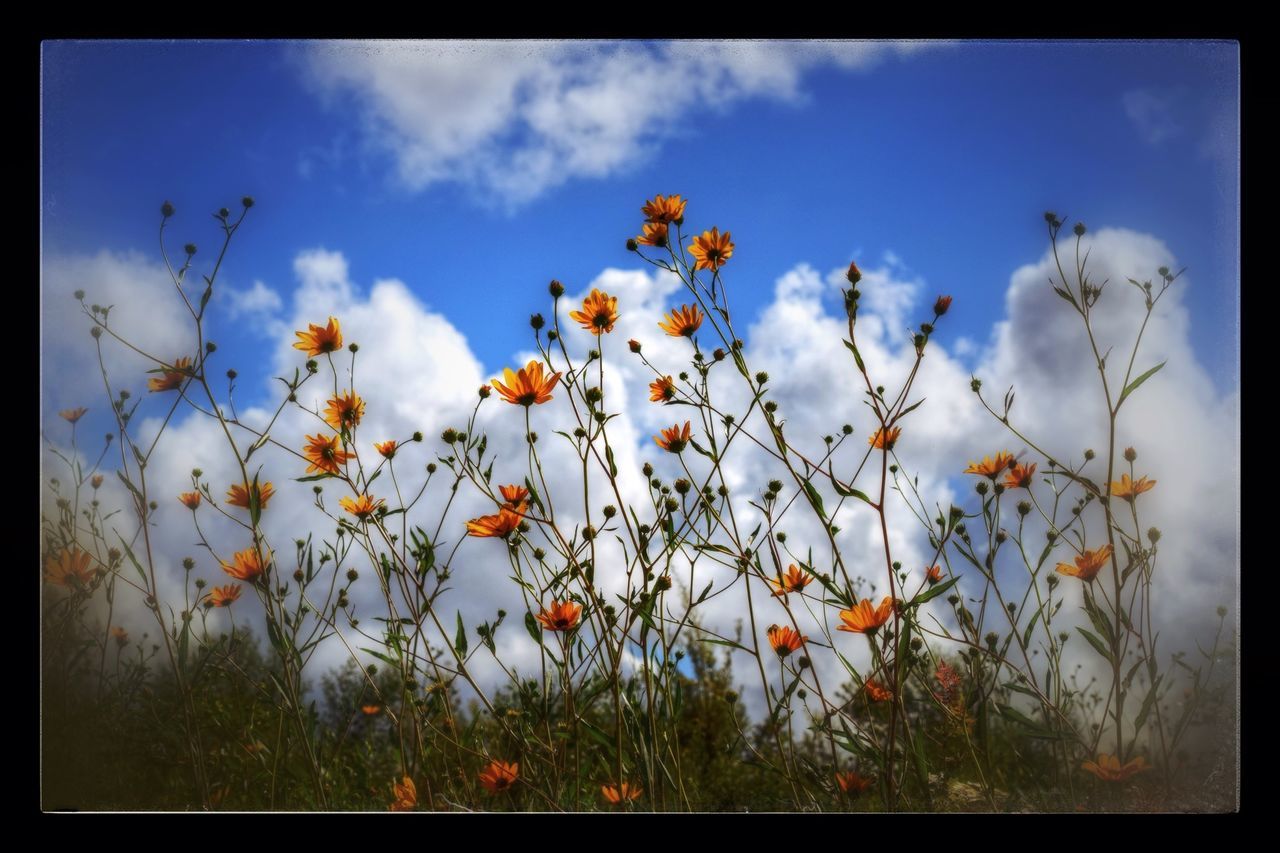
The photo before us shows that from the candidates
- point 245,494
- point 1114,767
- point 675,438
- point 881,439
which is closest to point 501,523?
point 675,438

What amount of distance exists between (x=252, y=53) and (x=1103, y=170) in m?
1.59

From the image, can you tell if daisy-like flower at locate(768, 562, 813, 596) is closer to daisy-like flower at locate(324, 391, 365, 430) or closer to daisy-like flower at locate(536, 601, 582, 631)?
daisy-like flower at locate(536, 601, 582, 631)

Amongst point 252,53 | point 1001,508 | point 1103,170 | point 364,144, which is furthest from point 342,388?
point 1103,170

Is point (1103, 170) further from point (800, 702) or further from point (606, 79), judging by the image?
point (800, 702)

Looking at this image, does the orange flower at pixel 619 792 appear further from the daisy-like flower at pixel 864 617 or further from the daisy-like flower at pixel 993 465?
the daisy-like flower at pixel 993 465

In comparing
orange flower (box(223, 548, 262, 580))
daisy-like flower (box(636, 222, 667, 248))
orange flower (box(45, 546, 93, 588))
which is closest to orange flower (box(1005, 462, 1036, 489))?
daisy-like flower (box(636, 222, 667, 248))

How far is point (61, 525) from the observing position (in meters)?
2.10

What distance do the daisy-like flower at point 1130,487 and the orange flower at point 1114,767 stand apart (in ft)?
1.52

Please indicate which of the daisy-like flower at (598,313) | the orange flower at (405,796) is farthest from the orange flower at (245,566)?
the daisy-like flower at (598,313)

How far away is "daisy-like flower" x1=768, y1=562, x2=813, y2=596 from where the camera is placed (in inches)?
80.7

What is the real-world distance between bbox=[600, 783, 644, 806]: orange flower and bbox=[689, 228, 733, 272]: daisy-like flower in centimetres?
94

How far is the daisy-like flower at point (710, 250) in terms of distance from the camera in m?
2.08

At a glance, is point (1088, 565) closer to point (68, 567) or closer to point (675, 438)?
point (675, 438)

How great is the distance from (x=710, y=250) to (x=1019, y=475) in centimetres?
69
